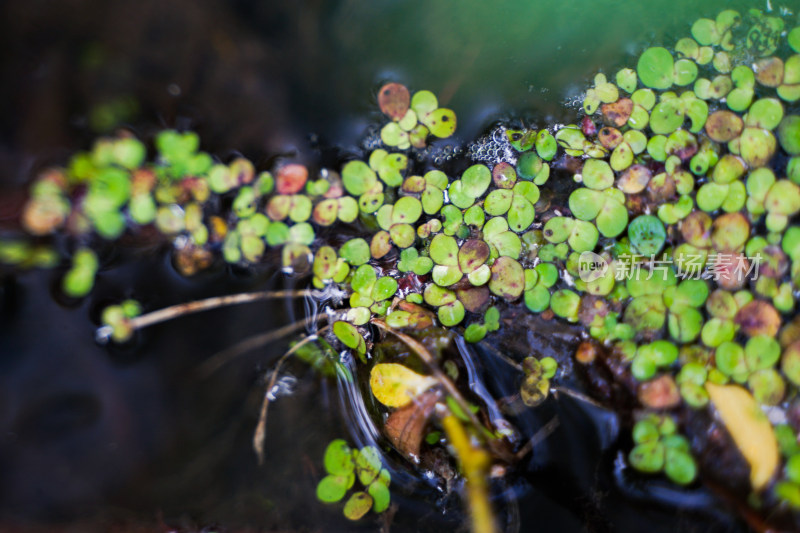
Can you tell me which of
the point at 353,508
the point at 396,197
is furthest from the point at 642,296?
the point at 353,508

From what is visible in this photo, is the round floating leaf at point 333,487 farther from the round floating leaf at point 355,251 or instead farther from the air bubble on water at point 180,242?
the air bubble on water at point 180,242

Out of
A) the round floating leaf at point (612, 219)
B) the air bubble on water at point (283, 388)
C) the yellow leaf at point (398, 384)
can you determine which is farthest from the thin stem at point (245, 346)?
the round floating leaf at point (612, 219)

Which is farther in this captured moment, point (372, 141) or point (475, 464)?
point (372, 141)

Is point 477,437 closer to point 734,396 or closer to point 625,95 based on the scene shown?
point 734,396

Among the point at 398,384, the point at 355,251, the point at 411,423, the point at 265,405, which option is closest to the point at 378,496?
the point at 411,423

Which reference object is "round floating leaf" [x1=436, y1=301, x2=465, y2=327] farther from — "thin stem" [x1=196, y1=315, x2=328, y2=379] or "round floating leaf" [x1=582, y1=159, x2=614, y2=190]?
"round floating leaf" [x1=582, y1=159, x2=614, y2=190]

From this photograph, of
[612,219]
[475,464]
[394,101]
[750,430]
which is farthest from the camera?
[394,101]

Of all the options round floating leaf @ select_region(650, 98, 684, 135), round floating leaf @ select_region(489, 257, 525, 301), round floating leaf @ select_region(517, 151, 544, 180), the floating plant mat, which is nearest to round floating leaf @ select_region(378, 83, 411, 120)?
the floating plant mat

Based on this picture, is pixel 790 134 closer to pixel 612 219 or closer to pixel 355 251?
pixel 612 219
